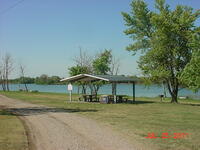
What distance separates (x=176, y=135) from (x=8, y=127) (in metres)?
5.38

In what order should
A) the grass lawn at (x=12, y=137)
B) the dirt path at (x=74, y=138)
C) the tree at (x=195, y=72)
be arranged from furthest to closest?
1. the tree at (x=195, y=72)
2. the grass lawn at (x=12, y=137)
3. the dirt path at (x=74, y=138)

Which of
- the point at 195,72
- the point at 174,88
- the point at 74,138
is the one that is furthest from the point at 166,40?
the point at 74,138

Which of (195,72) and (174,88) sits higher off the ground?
(195,72)

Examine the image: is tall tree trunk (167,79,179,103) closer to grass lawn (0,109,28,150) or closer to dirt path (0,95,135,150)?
dirt path (0,95,135,150)

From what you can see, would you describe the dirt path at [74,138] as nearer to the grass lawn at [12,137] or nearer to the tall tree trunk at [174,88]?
the grass lawn at [12,137]

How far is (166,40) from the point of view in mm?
23203

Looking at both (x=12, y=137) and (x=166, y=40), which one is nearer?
(x=12, y=137)

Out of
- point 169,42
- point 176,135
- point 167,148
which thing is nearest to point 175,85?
point 169,42

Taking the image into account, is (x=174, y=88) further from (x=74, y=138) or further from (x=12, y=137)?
(x=12, y=137)

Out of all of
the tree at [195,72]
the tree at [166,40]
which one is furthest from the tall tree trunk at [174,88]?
the tree at [195,72]

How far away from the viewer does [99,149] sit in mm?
6207

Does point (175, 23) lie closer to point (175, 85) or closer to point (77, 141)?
point (175, 85)

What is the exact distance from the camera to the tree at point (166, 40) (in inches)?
906

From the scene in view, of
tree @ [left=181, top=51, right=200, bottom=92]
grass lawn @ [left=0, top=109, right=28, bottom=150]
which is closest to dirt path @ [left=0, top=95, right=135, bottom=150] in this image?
grass lawn @ [left=0, top=109, right=28, bottom=150]
